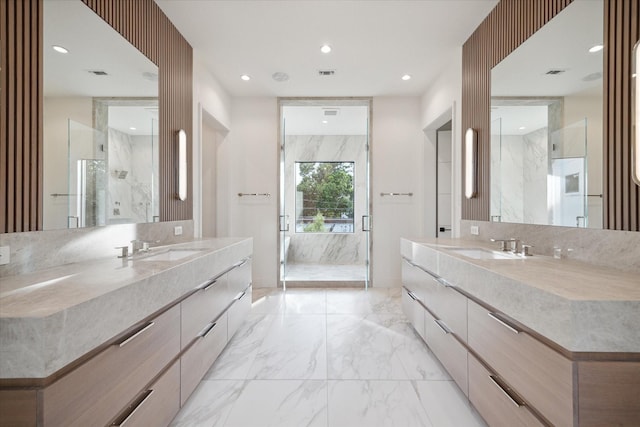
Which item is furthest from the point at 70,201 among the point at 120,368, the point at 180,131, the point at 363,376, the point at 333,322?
the point at 333,322

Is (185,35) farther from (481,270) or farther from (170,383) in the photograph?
(481,270)

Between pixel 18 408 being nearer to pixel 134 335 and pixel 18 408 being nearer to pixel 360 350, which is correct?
pixel 134 335

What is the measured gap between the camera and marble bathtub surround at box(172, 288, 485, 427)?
1655 millimetres

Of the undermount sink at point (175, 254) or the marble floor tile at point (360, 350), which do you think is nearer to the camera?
the undermount sink at point (175, 254)

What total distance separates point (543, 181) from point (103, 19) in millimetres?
2880

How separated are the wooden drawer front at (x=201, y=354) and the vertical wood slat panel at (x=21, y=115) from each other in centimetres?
98

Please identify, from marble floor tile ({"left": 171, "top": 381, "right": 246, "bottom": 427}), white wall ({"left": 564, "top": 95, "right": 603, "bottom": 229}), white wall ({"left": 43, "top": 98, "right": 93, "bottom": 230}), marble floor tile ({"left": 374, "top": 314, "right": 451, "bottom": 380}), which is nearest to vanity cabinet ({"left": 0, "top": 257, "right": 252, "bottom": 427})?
marble floor tile ({"left": 171, "top": 381, "right": 246, "bottom": 427})

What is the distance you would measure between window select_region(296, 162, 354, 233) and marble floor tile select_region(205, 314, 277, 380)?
10.6 ft

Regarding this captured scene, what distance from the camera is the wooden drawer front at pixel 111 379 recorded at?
0.88 metres

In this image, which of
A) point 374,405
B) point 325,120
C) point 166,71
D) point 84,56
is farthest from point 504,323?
point 325,120

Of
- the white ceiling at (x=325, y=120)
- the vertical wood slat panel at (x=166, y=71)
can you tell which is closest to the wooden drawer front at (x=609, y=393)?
the vertical wood slat panel at (x=166, y=71)

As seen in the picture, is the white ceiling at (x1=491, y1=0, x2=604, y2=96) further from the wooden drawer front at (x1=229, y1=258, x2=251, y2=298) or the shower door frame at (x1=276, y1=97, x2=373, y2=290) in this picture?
the wooden drawer front at (x1=229, y1=258, x2=251, y2=298)

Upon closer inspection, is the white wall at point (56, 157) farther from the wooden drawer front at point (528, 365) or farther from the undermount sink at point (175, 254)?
the wooden drawer front at point (528, 365)

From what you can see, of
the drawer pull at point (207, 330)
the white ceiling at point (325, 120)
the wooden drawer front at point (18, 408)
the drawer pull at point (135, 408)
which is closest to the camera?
the wooden drawer front at point (18, 408)
